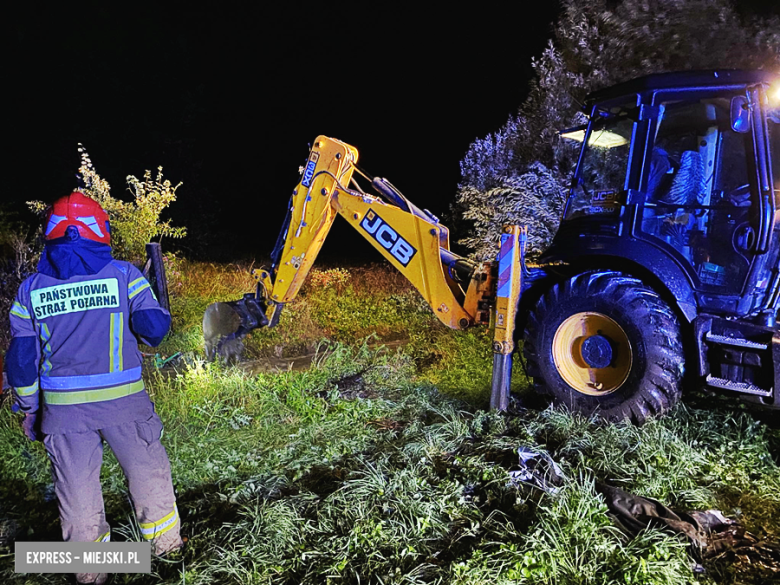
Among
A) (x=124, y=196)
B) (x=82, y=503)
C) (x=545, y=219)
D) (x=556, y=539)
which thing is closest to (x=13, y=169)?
(x=124, y=196)

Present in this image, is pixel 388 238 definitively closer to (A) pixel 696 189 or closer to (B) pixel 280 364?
(B) pixel 280 364

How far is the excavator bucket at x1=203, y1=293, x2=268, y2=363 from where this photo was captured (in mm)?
5332

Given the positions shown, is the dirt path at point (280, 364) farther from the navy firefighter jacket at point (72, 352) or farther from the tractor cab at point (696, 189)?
the tractor cab at point (696, 189)

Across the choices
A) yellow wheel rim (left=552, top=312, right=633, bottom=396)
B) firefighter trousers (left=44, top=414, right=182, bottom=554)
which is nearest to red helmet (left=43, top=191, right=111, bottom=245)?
firefighter trousers (left=44, top=414, right=182, bottom=554)

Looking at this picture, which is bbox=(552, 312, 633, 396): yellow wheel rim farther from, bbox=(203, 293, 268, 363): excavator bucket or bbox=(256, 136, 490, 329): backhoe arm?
bbox=(203, 293, 268, 363): excavator bucket

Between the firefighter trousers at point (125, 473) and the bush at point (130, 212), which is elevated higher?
the bush at point (130, 212)

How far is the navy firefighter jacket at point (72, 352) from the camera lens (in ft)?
8.59

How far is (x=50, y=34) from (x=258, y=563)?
2229 cm

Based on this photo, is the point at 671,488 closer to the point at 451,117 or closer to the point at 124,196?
the point at 124,196

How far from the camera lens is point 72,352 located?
2.64 m

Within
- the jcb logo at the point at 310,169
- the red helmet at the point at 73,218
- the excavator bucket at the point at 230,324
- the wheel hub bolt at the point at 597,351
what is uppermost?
the jcb logo at the point at 310,169

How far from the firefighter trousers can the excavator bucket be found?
2489mm

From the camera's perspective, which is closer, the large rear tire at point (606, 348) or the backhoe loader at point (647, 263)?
the backhoe loader at point (647, 263)

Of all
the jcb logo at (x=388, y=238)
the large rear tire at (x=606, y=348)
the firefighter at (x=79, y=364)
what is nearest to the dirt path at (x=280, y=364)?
the jcb logo at (x=388, y=238)
